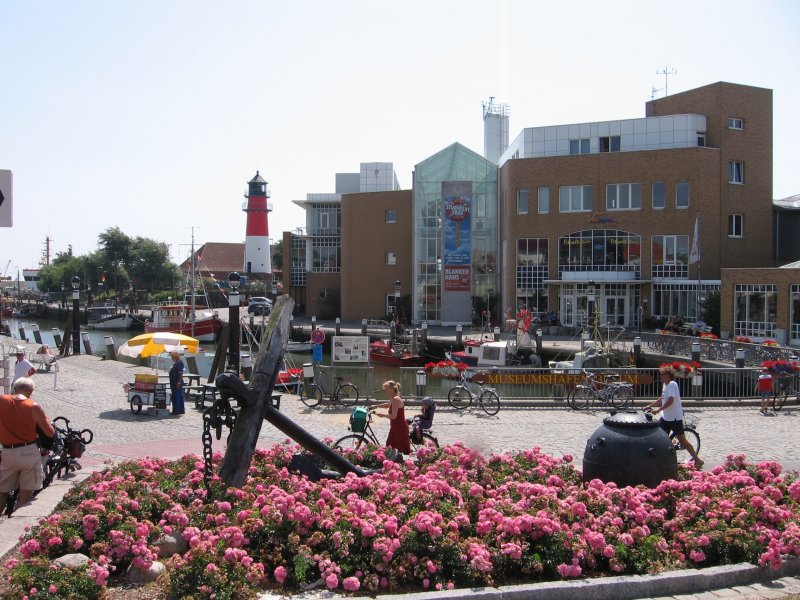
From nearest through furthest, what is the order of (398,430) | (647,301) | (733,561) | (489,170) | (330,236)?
(733,561), (398,430), (647,301), (489,170), (330,236)

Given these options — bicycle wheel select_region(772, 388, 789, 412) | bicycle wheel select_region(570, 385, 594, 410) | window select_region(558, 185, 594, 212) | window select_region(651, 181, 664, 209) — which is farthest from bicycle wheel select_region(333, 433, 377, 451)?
window select_region(651, 181, 664, 209)

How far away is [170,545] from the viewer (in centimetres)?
738

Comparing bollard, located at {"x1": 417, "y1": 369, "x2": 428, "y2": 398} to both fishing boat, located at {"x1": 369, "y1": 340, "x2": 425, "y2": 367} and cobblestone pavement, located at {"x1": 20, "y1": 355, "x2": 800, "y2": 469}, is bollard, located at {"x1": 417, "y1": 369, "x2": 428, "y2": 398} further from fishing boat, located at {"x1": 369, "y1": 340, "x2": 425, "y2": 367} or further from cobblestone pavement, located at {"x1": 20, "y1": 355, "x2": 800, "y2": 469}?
fishing boat, located at {"x1": 369, "y1": 340, "x2": 425, "y2": 367}

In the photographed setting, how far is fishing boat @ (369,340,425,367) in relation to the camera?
141ft

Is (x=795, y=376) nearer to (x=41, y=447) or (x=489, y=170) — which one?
(x=41, y=447)

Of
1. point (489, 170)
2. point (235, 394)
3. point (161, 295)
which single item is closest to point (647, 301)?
point (489, 170)

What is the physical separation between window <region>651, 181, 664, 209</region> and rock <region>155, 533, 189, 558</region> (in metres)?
47.2

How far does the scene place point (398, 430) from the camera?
11219 mm

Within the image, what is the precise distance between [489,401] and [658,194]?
1379 inches

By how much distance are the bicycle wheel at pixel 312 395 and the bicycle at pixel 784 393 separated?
1170 centimetres

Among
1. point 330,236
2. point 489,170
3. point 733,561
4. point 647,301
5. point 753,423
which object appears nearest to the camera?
point 733,561

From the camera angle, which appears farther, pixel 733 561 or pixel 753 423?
pixel 753 423

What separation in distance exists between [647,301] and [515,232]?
978cm

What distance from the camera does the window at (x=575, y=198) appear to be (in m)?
51.2
